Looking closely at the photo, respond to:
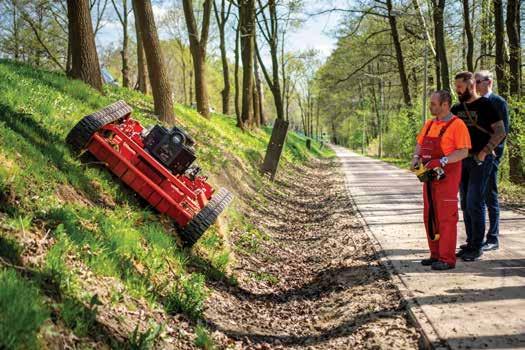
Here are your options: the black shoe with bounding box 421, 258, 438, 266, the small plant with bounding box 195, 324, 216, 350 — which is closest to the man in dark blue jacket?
the black shoe with bounding box 421, 258, 438, 266

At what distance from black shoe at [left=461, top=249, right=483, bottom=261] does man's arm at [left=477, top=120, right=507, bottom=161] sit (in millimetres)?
1310

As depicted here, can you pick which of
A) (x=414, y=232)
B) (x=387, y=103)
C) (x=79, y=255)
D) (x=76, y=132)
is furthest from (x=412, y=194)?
(x=387, y=103)

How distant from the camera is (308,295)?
675 centimetres

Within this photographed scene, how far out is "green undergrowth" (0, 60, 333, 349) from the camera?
3604 mm

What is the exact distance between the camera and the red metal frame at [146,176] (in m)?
6.71

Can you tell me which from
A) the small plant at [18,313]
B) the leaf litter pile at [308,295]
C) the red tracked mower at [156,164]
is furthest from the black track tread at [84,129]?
the small plant at [18,313]

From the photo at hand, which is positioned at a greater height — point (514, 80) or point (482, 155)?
point (514, 80)

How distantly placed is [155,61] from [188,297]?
327 inches

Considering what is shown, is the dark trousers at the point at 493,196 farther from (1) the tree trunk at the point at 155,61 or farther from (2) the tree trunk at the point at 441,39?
(2) the tree trunk at the point at 441,39

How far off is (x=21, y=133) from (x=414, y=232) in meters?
6.64

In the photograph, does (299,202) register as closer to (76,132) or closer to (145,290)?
(76,132)

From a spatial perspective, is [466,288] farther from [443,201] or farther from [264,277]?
[264,277]

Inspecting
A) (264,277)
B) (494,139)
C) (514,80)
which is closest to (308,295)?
(264,277)

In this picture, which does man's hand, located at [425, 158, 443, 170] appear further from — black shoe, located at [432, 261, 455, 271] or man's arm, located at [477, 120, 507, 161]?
black shoe, located at [432, 261, 455, 271]
